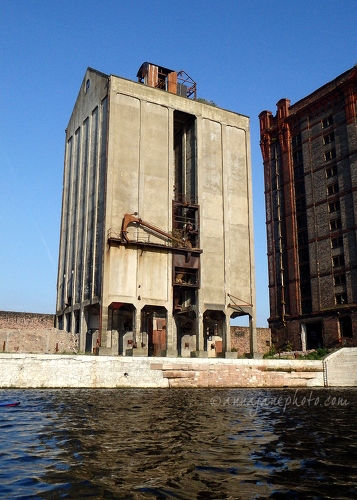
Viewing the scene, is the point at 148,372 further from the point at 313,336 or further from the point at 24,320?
the point at 313,336

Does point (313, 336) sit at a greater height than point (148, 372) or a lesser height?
greater

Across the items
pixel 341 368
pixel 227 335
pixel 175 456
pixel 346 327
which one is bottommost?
pixel 175 456

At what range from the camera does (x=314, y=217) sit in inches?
2260

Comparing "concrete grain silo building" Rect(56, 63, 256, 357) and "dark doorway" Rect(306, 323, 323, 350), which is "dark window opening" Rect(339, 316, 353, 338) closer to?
"dark doorway" Rect(306, 323, 323, 350)

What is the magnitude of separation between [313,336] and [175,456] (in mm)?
49574

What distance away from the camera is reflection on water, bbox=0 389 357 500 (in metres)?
6.32

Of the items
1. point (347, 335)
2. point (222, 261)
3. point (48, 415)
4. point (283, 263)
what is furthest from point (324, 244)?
point (48, 415)

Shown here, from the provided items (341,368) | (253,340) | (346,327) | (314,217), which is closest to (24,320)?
(253,340)

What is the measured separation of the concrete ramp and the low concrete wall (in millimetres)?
929

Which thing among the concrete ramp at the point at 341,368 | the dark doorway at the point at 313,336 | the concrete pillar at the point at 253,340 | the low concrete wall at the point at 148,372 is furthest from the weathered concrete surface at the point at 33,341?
the dark doorway at the point at 313,336

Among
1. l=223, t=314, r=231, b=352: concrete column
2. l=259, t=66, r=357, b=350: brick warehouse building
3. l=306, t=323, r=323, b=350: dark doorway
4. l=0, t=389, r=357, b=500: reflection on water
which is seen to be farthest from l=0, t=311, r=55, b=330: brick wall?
l=306, t=323, r=323, b=350: dark doorway

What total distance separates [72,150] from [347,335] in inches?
1438

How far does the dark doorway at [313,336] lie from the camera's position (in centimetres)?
5427

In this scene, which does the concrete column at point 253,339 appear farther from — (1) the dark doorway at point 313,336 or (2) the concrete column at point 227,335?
(1) the dark doorway at point 313,336
